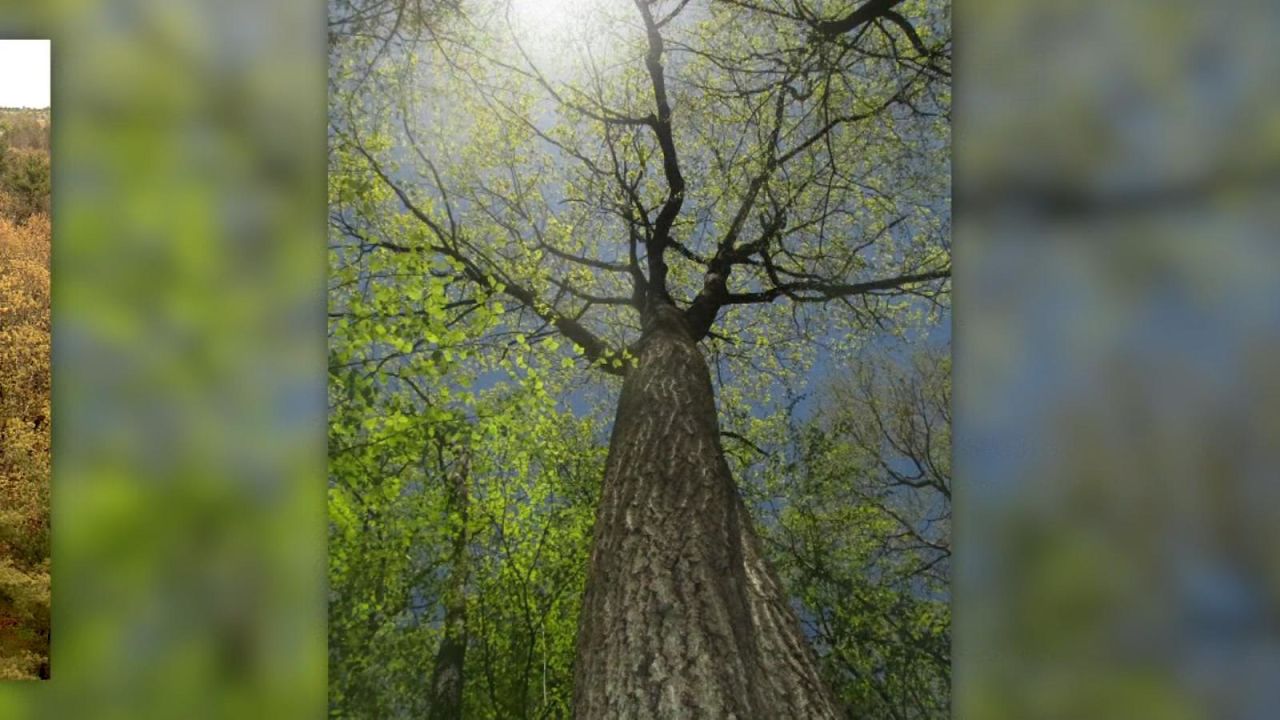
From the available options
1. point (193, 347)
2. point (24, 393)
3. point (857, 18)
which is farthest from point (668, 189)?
point (24, 393)

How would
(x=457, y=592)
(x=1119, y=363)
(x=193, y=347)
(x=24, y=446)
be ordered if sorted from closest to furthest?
(x=1119, y=363)
(x=193, y=347)
(x=24, y=446)
(x=457, y=592)

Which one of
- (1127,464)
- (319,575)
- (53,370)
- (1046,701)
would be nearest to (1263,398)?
(1127,464)

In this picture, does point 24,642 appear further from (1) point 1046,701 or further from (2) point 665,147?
(2) point 665,147

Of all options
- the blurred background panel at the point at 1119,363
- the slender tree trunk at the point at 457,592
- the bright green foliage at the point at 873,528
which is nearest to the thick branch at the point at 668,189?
the bright green foliage at the point at 873,528

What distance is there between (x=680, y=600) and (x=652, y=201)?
6.21ft

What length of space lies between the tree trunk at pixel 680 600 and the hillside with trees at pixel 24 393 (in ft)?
3.52

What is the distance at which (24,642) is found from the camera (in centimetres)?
147

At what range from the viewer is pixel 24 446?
4.95 ft

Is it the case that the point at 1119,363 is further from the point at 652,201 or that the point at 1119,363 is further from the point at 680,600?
the point at 652,201

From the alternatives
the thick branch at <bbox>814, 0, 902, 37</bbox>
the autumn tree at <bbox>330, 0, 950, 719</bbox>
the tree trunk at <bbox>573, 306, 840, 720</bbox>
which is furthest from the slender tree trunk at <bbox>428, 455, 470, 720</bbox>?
the thick branch at <bbox>814, 0, 902, 37</bbox>

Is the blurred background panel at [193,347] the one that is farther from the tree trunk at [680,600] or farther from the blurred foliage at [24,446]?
the tree trunk at [680,600]

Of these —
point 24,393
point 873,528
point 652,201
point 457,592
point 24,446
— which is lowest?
point 457,592

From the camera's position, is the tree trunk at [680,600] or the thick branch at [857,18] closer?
the tree trunk at [680,600]

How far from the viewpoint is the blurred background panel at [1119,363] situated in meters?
0.83
